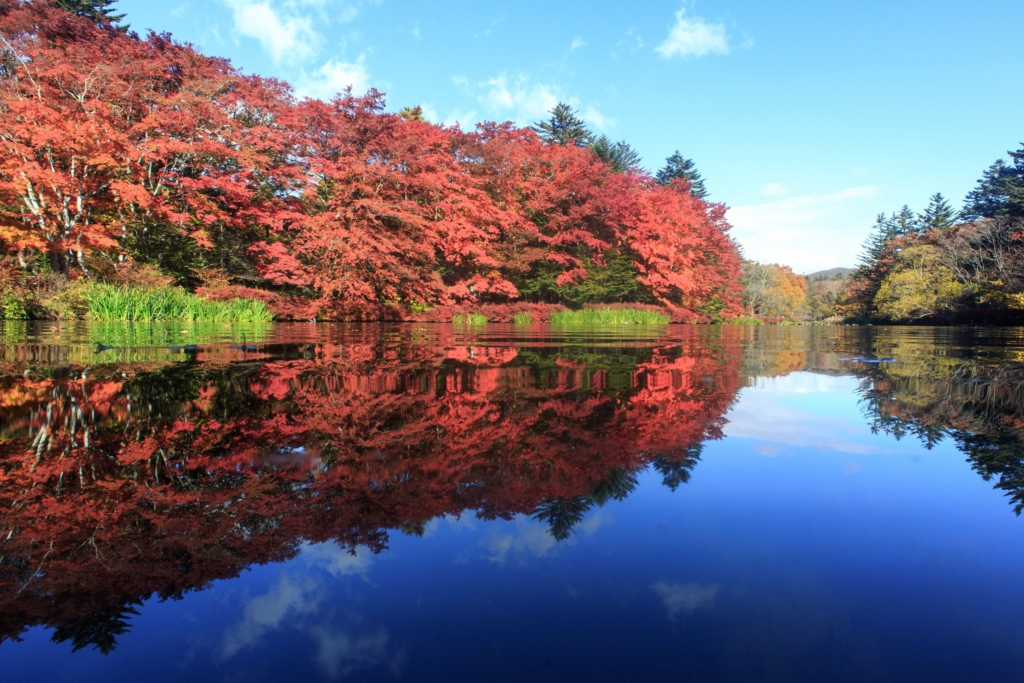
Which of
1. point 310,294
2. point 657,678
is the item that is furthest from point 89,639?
point 310,294

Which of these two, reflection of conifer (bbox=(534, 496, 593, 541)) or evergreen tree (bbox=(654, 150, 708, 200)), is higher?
evergreen tree (bbox=(654, 150, 708, 200))

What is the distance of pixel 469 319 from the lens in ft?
59.1

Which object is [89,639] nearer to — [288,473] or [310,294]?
[288,473]

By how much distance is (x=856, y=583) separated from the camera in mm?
958

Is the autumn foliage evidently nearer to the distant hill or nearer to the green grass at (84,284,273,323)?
the green grass at (84,284,273,323)

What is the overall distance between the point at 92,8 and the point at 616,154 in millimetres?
30565

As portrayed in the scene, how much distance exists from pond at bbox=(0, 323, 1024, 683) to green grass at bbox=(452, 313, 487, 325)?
50.5 feet

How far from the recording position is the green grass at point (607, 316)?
20969 millimetres

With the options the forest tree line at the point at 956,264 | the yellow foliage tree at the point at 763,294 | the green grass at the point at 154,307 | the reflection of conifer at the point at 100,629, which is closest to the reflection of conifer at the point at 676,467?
the reflection of conifer at the point at 100,629

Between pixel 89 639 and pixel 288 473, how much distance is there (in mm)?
651

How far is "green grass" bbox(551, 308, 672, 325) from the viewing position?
20969 mm

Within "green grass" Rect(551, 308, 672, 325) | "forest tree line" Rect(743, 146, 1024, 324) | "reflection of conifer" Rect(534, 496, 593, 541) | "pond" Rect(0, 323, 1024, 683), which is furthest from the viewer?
"forest tree line" Rect(743, 146, 1024, 324)

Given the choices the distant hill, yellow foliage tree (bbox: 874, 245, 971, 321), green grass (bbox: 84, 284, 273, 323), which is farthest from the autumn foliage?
the distant hill

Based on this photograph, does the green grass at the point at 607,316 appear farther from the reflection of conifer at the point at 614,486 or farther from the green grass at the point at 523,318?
the reflection of conifer at the point at 614,486
